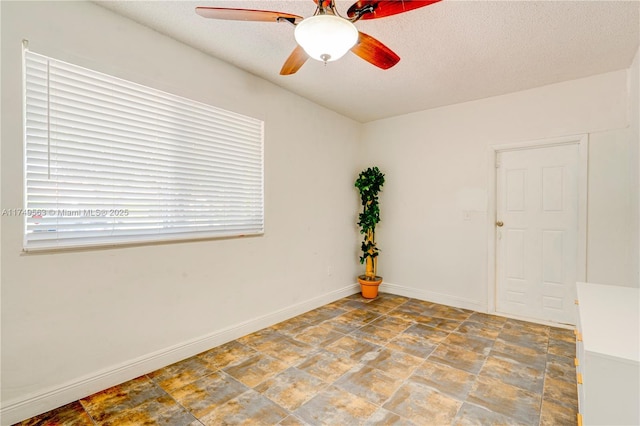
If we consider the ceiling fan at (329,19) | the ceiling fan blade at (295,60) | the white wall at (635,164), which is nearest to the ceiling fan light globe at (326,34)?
the ceiling fan at (329,19)

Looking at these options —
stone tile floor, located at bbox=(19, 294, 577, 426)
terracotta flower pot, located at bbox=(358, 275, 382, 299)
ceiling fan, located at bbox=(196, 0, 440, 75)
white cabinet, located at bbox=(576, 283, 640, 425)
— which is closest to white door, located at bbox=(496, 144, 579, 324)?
stone tile floor, located at bbox=(19, 294, 577, 426)

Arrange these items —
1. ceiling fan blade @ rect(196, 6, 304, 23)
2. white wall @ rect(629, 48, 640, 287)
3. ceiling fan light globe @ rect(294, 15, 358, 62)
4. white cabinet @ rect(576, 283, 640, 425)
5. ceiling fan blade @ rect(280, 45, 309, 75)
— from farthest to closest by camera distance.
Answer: white wall @ rect(629, 48, 640, 287) < ceiling fan blade @ rect(280, 45, 309, 75) < ceiling fan blade @ rect(196, 6, 304, 23) < ceiling fan light globe @ rect(294, 15, 358, 62) < white cabinet @ rect(576, 283, 640, 425)

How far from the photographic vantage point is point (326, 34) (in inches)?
54.6

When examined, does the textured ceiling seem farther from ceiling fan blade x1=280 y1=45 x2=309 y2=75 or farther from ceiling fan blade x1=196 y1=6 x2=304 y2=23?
ceiling fan blade x1=196 y1=6 x2=304 y2=23

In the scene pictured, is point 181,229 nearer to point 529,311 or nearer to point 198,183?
point 198,183

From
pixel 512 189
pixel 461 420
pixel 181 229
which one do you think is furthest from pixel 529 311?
pixel 181 229

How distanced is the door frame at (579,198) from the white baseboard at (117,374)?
251 centimetres

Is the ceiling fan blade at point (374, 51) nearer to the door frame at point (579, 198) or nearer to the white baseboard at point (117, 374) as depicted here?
the door frame at point (579, 198)

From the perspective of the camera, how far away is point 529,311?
3.26 metres

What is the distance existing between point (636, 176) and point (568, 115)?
86cm

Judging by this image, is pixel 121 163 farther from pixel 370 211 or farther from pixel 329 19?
pixel 370 211

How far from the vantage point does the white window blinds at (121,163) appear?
1.75 metres

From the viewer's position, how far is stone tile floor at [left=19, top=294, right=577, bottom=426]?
5.61 feet

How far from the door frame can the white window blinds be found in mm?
2838
